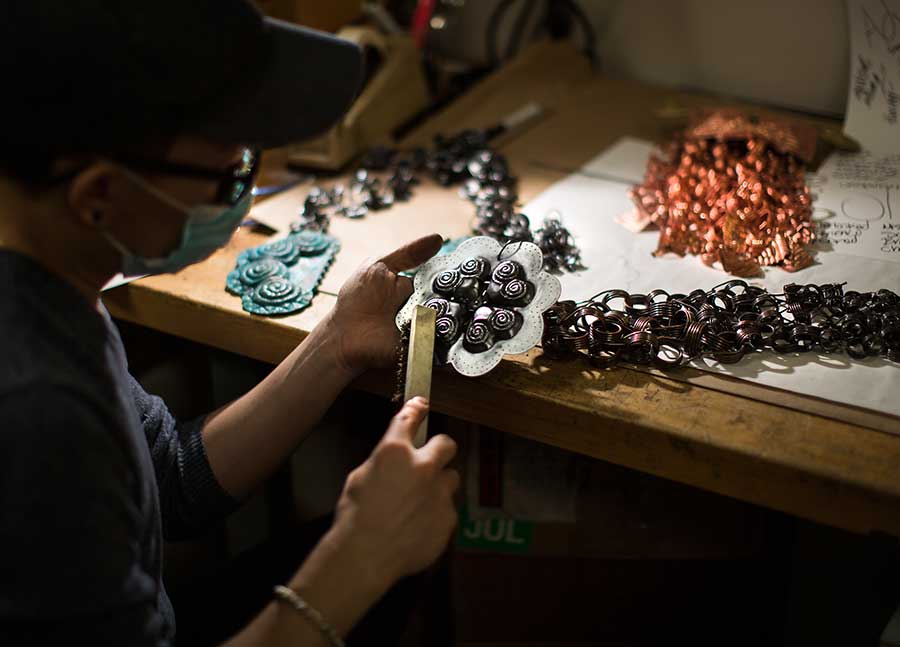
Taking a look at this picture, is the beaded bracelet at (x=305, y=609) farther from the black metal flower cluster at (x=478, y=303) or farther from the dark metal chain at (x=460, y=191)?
the dark metal chain at (x=460, y=191)

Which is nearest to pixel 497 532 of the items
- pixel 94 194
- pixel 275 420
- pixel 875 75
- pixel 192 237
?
pixel 275 420

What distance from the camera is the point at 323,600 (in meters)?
0.82

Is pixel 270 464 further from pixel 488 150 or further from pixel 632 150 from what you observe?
pixel 632 150

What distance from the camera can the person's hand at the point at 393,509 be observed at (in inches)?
32.8

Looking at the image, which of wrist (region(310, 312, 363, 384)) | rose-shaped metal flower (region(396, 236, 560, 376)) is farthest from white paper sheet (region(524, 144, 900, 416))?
wrist (region(310, 312, 363, 384))

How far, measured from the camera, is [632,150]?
1720mm

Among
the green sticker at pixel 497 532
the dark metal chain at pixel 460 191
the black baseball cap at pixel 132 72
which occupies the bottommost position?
the green sticker at pixel 497 532

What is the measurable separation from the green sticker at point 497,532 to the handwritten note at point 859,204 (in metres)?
0.70

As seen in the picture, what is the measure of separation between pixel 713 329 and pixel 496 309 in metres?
0.29

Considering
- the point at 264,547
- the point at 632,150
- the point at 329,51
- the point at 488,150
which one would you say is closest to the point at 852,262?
the point at 632,150

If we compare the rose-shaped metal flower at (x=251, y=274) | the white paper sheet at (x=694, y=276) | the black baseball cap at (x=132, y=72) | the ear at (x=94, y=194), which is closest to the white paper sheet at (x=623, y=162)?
the white paper sheet at (x=694, y=276)

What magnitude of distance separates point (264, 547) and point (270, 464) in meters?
0.18

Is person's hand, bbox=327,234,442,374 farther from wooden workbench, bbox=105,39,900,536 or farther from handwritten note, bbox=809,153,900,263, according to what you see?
handwritten note, bbox=809,153,900,263

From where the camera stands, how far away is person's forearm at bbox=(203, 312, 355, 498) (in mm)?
1093
